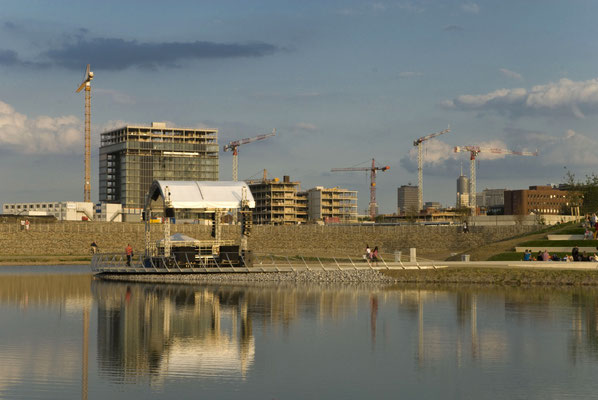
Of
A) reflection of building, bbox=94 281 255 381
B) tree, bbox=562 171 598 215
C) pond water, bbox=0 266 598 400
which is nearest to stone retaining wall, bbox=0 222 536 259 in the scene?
tree, bbox=562 171 598 215

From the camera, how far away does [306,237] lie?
125938 millimetres

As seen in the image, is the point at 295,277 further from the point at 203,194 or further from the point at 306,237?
the point at 306,237

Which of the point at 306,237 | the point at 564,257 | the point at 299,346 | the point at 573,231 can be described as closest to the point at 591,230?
the point at 573,231

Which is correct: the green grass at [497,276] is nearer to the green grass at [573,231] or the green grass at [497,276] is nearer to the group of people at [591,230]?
the group of people at [591,230]

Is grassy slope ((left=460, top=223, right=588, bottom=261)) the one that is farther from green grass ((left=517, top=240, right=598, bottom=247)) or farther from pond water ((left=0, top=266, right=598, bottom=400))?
pond water ((left=0, top=266, right=598, bottom=400))

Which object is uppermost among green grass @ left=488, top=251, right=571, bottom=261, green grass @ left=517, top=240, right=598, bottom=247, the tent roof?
the tent roof

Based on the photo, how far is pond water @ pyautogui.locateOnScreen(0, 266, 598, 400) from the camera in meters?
20.2

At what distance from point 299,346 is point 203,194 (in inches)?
1315

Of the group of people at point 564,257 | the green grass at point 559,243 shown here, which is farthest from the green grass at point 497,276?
the green grass at point 559,243

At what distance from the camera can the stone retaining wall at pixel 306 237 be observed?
108062mm

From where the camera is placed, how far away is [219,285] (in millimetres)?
52438

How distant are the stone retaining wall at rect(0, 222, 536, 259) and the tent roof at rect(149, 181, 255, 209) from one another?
49.6m

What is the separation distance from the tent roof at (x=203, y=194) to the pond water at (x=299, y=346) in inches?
534

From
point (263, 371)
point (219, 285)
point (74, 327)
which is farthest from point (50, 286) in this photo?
point (263, 371)
